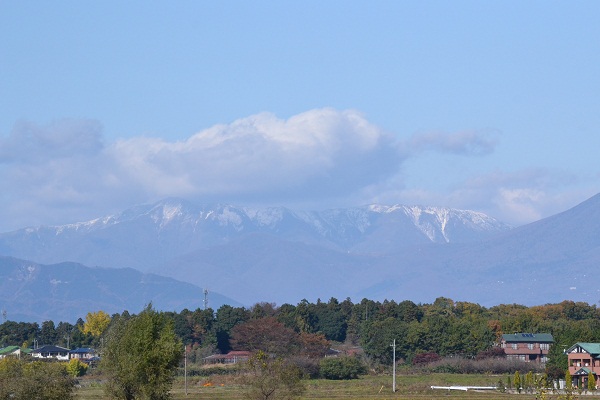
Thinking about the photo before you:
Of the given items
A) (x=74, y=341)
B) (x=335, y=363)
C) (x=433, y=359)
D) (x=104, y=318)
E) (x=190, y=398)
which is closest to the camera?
(x=190, y=398)

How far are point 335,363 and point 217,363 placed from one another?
24885 millimetres

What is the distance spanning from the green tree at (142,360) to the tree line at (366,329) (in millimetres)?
58036

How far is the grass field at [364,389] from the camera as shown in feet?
283

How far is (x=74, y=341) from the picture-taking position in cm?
16375

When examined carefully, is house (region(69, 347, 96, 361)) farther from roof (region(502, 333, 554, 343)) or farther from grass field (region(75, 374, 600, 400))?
roof (region(502, 333, 554, 343))

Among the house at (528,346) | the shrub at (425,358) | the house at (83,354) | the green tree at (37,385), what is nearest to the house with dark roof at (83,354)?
the house at (83,354)

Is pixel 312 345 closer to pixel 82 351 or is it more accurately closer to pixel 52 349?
pixel 82 351

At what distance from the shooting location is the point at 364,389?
96938mm

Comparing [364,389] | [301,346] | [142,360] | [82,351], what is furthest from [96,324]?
[142,360]

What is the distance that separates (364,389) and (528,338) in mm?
41912

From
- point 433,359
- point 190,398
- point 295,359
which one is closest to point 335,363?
point 295,359

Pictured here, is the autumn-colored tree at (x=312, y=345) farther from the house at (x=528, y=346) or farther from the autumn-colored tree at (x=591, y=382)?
the autumn-colored tree at (x=591, y=382)

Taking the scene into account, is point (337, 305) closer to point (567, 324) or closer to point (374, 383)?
point (567, 324)

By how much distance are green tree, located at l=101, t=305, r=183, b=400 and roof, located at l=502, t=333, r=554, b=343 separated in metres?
74.7
